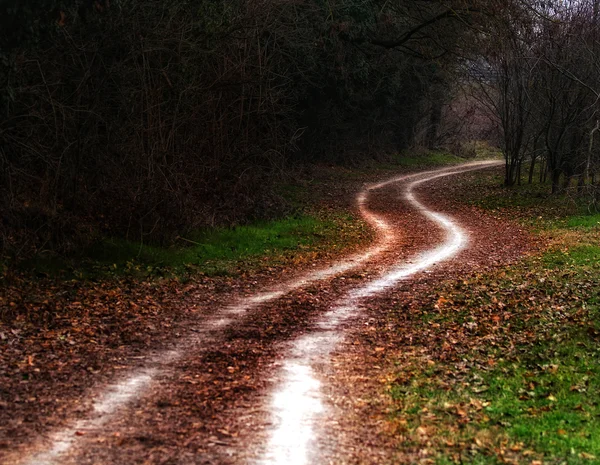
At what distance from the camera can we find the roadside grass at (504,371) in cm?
725

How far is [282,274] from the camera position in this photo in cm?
1655

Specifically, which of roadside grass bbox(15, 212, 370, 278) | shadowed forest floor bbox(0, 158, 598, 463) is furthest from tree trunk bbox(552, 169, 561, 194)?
shadowed forest floor bbox(0, 158, 598, 463)

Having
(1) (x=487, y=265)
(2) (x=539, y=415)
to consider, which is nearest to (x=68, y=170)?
(1) (x=487, y=265)

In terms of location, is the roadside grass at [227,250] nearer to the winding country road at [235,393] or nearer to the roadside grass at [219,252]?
the roadside grass at [219,252]

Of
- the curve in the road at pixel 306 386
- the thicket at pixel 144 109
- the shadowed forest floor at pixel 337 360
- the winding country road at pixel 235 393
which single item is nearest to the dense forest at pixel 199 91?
the thicket at pixel 144 109

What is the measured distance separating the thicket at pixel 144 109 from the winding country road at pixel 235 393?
4336 mm

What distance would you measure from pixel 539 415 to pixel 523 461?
1.39 m

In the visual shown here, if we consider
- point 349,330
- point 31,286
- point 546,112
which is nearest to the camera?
point 349,330

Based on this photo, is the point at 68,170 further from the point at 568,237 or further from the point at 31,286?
the point at 568,237

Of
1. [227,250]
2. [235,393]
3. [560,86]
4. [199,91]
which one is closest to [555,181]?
[560,86]

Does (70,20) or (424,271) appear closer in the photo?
(70,20)

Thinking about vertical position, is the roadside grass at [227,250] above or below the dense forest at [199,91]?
below

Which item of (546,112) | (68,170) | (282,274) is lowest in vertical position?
(282,274)

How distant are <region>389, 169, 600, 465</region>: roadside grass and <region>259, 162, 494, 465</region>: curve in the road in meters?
0.88
